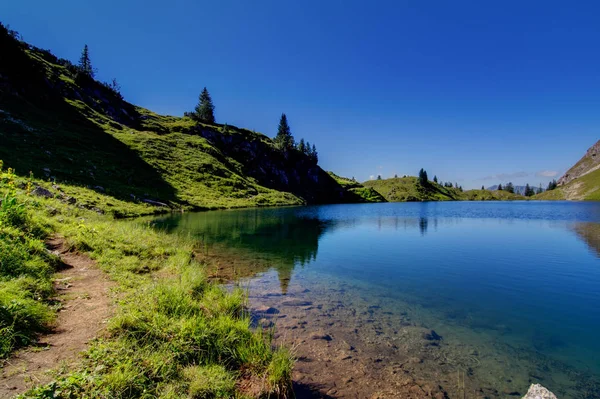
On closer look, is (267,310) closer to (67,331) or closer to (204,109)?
(67,331)

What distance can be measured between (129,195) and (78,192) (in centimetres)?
1392

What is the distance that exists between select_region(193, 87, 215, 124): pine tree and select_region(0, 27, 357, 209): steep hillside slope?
1038cm

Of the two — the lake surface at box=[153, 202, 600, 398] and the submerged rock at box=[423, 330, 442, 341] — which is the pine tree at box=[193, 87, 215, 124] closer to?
the lake surface at box=[153, 202, 600, 398]

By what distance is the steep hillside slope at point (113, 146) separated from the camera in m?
53.0

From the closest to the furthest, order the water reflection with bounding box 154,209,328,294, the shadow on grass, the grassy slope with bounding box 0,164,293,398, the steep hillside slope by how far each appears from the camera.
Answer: the grassy slope with bounding box 0,164,293,398 → the water reflection with bounding box 154,209,328,294 → the shadow on grass → the steep hillside slope

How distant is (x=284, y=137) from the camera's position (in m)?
177

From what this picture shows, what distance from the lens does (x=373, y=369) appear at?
8.87m

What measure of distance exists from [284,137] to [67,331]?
176 metres

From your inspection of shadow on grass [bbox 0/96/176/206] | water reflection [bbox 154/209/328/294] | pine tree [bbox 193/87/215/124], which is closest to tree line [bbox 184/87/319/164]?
pine tree [bbox 193/87/215/124]

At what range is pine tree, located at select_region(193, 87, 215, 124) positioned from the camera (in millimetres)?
162000

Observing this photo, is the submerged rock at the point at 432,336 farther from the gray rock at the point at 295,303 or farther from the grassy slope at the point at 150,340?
the grassy slope at the point at 150,340

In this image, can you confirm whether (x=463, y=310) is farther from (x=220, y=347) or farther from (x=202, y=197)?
(x=202, y=197)

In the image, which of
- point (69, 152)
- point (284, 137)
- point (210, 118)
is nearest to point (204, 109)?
point (210, 118)

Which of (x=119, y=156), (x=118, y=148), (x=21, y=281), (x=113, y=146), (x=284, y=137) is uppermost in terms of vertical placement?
(x=284, y=137)
